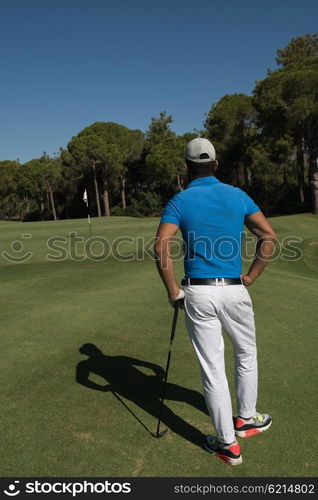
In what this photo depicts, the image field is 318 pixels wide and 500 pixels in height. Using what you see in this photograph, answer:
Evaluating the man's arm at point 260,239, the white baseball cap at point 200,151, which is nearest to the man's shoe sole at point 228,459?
the man's arm at point 260,239

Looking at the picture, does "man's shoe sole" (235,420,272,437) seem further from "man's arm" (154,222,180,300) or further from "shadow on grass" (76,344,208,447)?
"man's arm" (154,222,180,300)

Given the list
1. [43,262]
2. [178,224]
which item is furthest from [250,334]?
[43,262]

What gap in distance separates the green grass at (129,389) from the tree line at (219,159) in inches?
1246

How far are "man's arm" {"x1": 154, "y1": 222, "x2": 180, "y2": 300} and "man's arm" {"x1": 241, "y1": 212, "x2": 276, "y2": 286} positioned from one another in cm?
71

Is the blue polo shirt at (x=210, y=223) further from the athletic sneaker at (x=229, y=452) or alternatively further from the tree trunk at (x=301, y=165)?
the tree trunk at (x=301, y=165)

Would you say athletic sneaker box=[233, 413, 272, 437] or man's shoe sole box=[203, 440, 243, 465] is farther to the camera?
athletic sneaker box=[233, 413, 272, 437]

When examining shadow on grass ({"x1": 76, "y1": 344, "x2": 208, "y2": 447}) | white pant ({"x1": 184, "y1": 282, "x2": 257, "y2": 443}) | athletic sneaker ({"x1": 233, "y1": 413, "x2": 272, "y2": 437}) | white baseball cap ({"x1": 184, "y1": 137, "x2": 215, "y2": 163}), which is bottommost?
shadow on grass ({"x1": 76, "y1": 344, "x2": 208, "y2": 447})

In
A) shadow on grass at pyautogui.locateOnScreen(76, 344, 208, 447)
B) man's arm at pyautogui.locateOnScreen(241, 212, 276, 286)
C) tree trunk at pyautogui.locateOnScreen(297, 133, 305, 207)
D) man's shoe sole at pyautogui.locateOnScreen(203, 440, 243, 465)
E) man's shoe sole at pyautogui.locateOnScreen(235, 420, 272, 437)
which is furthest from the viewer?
tree trunk at pyautogui.locateOnScreen(297, 133, 305, 207)

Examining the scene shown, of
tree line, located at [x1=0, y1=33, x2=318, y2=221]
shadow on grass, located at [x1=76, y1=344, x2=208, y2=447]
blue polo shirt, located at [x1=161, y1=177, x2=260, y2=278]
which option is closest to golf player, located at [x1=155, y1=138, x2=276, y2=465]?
blue polo shirt, located at [x1=161, y1=177, x2=260, y2=278]

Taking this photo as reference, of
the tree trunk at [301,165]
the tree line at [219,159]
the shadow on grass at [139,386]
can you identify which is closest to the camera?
the shadow on grass at [139,386]

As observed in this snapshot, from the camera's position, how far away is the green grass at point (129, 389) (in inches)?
132

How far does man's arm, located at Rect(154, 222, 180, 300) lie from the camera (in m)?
3.31

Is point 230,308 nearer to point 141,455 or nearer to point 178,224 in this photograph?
point 178,224
